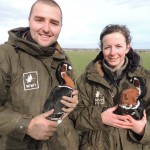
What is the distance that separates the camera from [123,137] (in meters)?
4.85

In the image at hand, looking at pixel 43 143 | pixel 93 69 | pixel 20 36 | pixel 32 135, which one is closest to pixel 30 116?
pixel 32 135

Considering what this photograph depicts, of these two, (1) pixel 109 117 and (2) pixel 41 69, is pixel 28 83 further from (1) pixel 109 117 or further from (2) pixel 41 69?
(1) pixel 109 117

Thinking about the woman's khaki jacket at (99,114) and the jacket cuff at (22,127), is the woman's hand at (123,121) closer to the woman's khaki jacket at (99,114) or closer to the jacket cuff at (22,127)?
the woman's khaki jacket at (99,114)

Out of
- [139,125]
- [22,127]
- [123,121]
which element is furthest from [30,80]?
[139,125]

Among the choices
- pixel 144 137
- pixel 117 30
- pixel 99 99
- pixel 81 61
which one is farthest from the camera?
pixel 81 61

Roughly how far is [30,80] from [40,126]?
0.61 m

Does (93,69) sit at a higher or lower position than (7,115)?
higher

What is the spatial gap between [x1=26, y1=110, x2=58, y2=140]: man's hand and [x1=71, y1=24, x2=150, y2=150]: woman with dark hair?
1155 mm

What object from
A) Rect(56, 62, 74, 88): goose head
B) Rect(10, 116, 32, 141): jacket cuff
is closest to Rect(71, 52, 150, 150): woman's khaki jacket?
Rect(56, 62, 74, 88): goose head

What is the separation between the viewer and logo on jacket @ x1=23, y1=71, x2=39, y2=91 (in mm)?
4020

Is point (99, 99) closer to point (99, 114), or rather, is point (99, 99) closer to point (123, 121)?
point (99, 114)

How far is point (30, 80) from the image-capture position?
4.05m

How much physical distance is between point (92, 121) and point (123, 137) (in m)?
0.52

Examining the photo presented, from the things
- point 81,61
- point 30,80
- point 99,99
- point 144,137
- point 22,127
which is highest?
point 30,80
